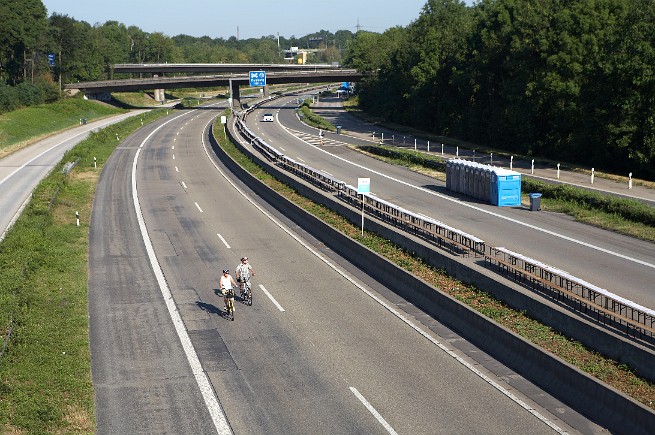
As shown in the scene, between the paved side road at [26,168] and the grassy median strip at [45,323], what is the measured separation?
1.59 metres

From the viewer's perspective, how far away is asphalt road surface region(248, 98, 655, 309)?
→ 25.7 metres

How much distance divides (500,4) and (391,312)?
2317 inches

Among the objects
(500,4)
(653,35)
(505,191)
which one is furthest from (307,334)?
(500,4)

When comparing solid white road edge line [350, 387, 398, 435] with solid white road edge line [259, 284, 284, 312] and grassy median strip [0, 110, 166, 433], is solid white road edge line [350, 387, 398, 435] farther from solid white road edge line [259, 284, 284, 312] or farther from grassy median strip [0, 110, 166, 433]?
solid white road edge line [259, 284, 284, 312]

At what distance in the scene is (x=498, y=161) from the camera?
203ft

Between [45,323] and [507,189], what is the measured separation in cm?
2568

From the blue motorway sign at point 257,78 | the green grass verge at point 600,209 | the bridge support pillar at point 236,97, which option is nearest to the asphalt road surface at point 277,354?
the green grass verge at point 600,209

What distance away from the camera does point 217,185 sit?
51125 millimetres

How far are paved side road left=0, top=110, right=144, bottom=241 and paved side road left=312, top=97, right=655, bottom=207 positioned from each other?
98.5 ft

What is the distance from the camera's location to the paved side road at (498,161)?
44.7 metres

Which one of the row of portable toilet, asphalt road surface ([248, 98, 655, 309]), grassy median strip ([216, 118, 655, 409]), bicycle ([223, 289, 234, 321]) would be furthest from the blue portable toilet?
bicycle ([223, 289, 234, 321])

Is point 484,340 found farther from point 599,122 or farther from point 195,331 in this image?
point 599,122

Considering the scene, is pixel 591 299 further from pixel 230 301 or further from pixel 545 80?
pixel 545 80

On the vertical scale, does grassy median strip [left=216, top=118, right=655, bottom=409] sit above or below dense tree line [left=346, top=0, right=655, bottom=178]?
below
